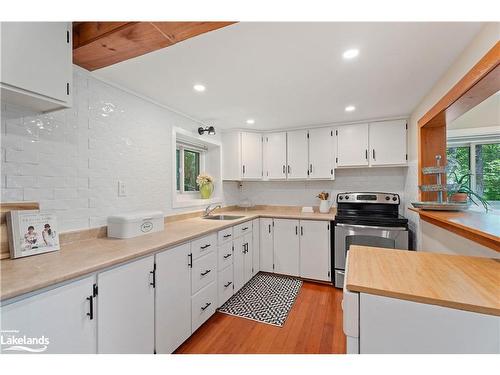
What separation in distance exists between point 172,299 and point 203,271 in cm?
38

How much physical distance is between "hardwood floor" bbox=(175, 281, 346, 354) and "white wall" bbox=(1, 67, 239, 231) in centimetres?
124

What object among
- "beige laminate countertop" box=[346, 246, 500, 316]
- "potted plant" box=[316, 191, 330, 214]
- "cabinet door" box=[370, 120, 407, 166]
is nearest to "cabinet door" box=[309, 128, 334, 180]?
"potted plant" box=[316, 191, 330, 214]

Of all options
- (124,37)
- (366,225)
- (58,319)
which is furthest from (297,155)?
(58,319)

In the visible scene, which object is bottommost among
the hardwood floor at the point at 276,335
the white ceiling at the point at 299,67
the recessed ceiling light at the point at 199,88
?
the hardwood floor at the point at 276,335

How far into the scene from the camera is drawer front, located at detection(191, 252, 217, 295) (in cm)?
180

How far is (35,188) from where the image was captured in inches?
52.3

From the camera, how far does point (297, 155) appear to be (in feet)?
10.8

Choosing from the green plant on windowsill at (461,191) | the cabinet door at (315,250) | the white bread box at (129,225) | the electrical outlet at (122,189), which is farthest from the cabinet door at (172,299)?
the green plant on windowsill at (461,191)

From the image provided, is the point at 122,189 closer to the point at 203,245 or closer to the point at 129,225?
the point at 129,225

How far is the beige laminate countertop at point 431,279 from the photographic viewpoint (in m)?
0.75

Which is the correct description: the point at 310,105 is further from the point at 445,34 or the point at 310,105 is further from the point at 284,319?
the point at 284,319

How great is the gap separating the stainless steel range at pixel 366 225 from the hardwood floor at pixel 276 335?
26.2 inches

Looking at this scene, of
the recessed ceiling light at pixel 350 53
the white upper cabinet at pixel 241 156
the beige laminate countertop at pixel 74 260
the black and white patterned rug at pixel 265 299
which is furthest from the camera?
the white upper cabinet at pixel 241 156

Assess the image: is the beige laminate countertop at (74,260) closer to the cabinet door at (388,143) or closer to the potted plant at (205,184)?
the potted plant at (205,184)
